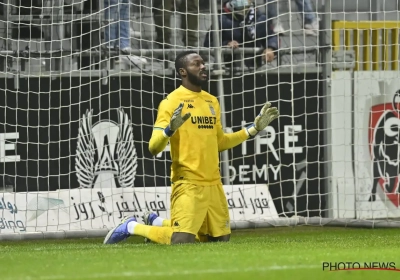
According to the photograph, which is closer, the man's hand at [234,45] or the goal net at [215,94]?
the goal net at [215,94]

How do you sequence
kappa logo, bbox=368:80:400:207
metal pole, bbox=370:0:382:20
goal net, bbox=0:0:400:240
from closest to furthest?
goal net, bbox=0:0:400:240 → kappa logo, bbox=368:80:400:207 → metal pole, bbox=370:0:382:20

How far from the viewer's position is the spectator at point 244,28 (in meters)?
12.4

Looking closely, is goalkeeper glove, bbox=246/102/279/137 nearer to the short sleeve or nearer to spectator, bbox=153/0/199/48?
the short sleeve

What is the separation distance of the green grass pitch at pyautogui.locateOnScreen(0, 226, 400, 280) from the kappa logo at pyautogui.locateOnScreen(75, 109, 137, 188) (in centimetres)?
352

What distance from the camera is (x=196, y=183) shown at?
883cm

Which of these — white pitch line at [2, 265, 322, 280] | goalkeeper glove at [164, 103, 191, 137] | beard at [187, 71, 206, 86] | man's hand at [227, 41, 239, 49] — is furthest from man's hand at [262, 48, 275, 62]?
white pitch line at [2, 265, 322, 280]

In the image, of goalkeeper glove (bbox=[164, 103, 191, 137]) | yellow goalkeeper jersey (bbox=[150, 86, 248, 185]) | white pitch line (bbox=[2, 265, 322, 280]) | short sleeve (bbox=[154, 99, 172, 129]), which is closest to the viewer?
white pitch line (bbox=[2, 265, 322, 280])

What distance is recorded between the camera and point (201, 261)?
6.48 meters

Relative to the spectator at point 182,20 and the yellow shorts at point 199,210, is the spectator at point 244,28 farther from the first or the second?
the yellow shorts at point 199,210

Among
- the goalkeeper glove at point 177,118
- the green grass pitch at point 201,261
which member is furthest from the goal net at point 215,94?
the green grass pitch at point 201,261

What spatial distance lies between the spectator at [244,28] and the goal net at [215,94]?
0.02m

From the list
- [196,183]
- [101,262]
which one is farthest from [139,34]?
[101,262]

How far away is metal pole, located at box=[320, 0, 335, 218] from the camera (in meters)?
12.4

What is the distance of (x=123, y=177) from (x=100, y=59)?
145 centimetres
